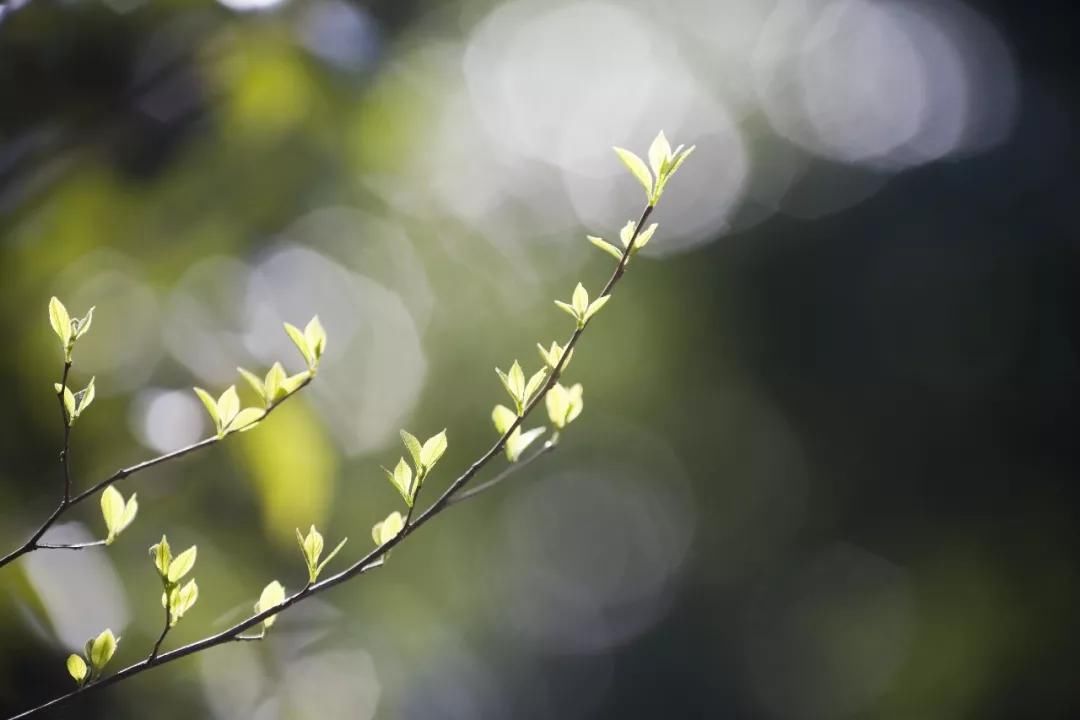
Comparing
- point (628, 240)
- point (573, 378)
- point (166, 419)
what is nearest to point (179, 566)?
point (628, 240)

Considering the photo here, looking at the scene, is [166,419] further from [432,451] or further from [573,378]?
[573,378]

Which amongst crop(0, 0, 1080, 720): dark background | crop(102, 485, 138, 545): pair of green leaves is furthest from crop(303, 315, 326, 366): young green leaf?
crop(0, 0, 1080, 720): dark background

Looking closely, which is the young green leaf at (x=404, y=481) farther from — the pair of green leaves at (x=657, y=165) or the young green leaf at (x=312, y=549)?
the pair of green leaves at (x=657, y=165)

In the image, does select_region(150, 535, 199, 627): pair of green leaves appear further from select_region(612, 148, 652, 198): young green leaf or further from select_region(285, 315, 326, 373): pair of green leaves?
select_region(612, 148, 652, 198): young green leaf

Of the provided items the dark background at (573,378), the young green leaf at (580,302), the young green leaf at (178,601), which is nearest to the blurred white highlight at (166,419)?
the dark background at (573,378)

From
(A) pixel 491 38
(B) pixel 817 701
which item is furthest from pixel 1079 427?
(A) pixel 491 38
